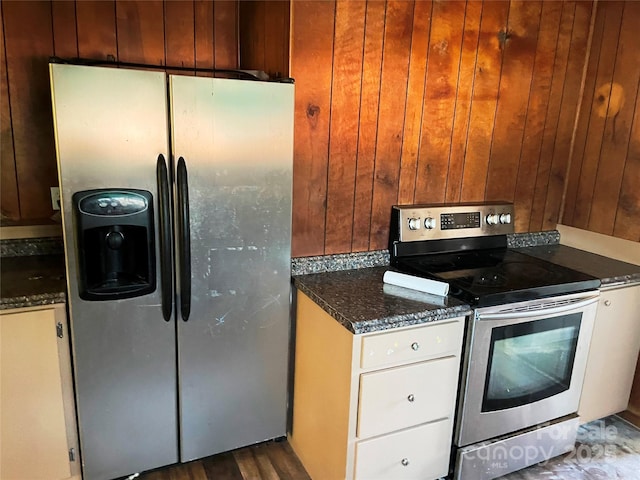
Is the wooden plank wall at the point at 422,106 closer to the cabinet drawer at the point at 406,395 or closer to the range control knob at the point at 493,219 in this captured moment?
the range control knob at the point at 493,219

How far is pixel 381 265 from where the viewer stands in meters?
2.30

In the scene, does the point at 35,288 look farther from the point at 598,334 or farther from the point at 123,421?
the point at 598,334

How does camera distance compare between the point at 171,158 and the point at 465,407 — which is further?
the point at 465,407

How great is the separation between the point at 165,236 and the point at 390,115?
112cm

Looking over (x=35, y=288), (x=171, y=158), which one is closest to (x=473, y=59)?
(x=171, y=158)

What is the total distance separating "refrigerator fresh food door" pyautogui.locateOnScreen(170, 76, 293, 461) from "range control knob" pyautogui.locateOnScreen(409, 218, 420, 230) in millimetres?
620

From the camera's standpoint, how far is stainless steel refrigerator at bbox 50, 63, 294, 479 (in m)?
1.65

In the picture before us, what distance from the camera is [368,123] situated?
214 cm

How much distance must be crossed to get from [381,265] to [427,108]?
764 mm

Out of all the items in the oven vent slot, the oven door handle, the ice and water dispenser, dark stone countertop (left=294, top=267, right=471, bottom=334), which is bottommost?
the oven door handle

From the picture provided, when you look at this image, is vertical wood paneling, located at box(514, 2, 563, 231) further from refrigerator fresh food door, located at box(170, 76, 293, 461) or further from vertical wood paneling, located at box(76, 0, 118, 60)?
vertical wood paneling, located at box(76, 0, 118, 60)

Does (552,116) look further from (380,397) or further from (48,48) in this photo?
(48,48)

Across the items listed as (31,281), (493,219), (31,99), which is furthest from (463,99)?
(31,281)

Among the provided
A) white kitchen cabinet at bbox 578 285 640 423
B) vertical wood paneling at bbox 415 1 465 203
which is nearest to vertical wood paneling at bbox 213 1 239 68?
vertical wood paneling at bbox 415 1 465 203
